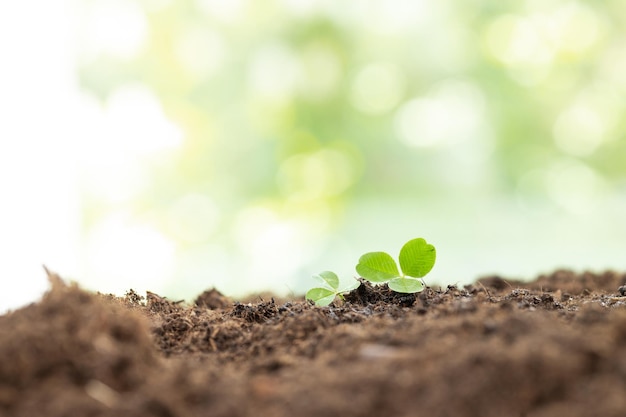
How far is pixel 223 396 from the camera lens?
76 cm

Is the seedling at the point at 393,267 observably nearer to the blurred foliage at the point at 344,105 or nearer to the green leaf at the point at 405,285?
the green leaf at the point at 405,285

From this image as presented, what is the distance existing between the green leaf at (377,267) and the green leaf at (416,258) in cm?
2

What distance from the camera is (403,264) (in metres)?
1.30

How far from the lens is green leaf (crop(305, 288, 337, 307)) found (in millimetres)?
1248

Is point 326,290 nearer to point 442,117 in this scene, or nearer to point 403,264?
point 403,264

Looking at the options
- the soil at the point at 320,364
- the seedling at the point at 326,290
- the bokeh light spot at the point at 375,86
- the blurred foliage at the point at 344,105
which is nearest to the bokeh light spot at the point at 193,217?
the blurred foliage at the point at 344,105

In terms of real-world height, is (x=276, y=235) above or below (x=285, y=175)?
below

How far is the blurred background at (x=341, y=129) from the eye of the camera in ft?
15.0

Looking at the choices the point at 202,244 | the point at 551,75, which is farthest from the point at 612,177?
the point at 202,244

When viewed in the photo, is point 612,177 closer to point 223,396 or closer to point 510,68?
point 510,68

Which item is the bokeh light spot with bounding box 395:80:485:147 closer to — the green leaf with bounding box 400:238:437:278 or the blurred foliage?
the blurred foliage

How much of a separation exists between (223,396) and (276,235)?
3.92 metres

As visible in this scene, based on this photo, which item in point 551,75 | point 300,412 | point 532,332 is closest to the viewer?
point 300,412

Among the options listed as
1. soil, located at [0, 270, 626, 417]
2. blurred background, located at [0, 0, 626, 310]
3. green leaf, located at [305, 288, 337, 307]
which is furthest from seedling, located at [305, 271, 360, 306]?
blurred background, located at [0, 0, 626, 310]
